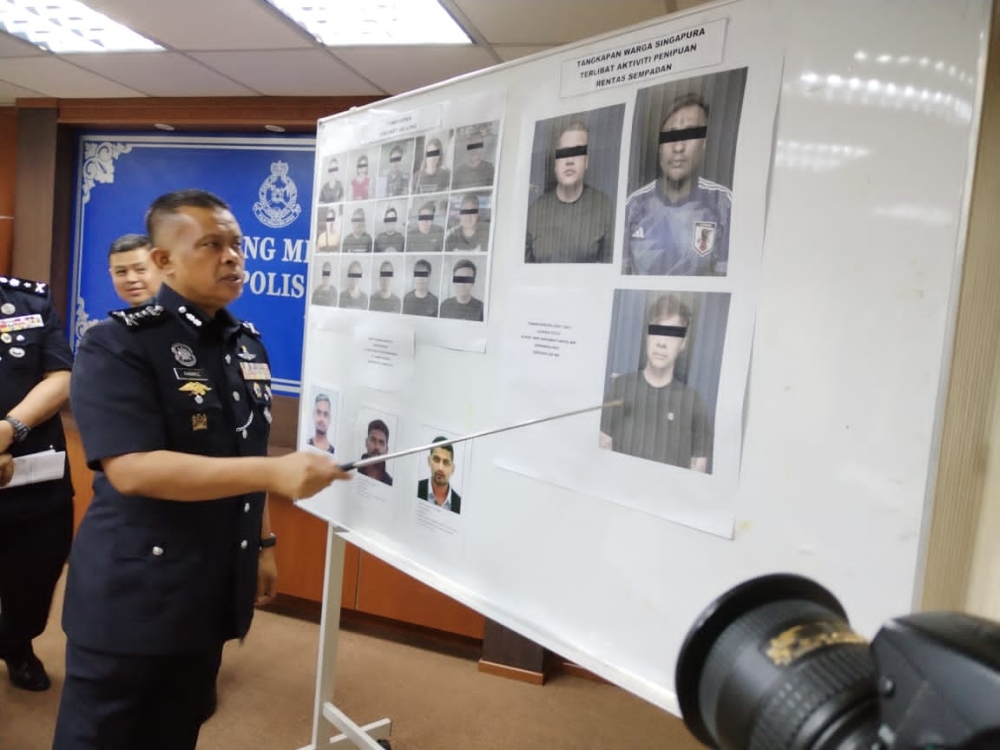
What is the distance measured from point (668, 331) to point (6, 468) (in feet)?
6.63

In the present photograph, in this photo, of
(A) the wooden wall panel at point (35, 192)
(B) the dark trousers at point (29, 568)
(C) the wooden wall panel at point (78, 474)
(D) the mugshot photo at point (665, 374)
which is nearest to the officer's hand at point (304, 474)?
(D) the mugshot photo at point (665, 374)

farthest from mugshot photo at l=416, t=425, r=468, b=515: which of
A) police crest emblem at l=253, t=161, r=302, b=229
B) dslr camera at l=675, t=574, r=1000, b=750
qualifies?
police crest emblem at l=253, t=161, r=302, b=229

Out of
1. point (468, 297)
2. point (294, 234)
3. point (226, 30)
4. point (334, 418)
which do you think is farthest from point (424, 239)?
point (294, 234)

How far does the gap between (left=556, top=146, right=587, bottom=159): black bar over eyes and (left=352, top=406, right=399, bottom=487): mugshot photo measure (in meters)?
0.68

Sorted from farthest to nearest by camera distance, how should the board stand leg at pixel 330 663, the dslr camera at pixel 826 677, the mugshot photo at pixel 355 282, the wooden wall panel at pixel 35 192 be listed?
the wooden wall panel at pixel 35 192, the board stand leg at pixel 330 663, the mugshot photo at pixel 355 282, the dslr camera at pixel 826 677

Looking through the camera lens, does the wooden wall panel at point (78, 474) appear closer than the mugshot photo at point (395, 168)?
No

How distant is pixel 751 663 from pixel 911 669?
131 mm

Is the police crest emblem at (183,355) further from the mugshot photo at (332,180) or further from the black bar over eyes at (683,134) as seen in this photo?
the black bar over eyes at (683,134)

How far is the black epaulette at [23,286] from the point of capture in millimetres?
2105

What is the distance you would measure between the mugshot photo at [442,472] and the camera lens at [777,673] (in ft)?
2.57

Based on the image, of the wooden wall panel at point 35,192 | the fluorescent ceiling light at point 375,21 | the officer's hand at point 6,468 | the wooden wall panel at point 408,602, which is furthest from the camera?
the wooden wall panel at point 35,192

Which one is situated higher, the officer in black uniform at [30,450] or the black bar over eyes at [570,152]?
the black bar over eyes at [570,152]

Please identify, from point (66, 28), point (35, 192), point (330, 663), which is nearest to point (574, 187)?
point (330, 663)

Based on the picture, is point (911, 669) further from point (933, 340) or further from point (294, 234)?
point (294, 234)
